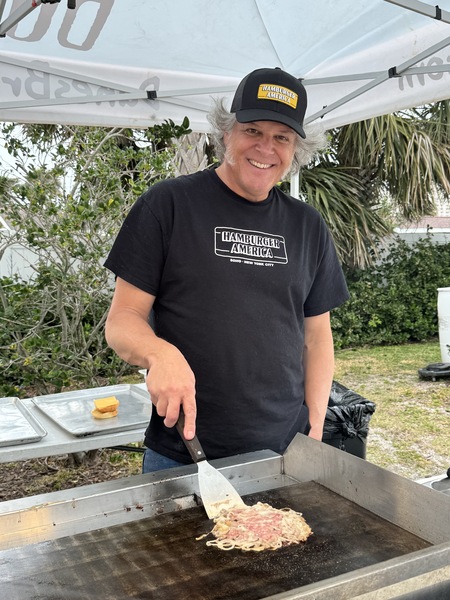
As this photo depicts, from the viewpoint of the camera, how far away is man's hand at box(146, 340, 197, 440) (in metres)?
1.48

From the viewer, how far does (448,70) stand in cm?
319

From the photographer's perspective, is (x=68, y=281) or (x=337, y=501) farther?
(x=68, y=281)

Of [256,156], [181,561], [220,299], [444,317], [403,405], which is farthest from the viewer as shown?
[444,317]

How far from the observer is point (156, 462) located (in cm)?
193

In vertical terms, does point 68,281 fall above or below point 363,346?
above

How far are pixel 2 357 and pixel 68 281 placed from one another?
851mm

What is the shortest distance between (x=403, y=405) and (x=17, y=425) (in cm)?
511

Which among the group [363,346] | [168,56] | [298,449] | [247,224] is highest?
[168,56]

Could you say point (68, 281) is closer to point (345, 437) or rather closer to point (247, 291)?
point (345, 437)

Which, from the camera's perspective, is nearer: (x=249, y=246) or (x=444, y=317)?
(x=249, y=246)

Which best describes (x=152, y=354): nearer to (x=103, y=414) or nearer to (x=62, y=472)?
(x=103, y=414)

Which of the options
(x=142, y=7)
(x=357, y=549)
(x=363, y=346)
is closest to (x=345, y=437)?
(x=357, y=549)

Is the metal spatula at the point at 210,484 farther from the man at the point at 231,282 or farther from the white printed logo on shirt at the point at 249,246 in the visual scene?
the white printed logo on shirt at the point at 249,246

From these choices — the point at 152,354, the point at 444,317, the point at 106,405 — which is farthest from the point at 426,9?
the point at 444,317
